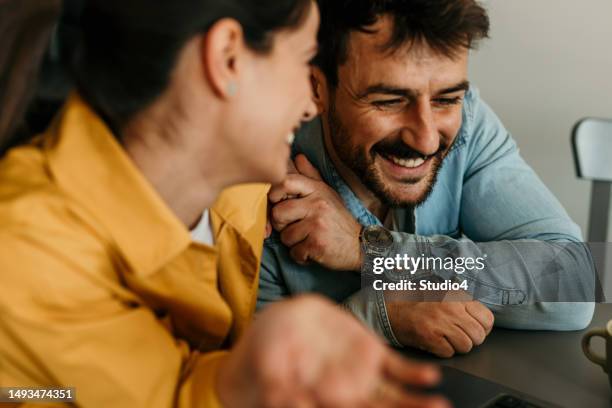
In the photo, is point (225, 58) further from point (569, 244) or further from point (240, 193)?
point (569, 244)

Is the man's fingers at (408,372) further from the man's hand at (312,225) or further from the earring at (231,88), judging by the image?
the man's hand at (312,225)

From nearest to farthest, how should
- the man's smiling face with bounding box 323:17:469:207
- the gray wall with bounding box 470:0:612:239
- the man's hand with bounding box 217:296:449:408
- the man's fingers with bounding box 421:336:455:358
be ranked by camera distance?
1. the man's hand with bounding box 217:296:449:408
2. the man's fingers with bounding box 421:336:455:358
3. the man's smiling face with bounding box 323:17:469:207
4. the gray wall with bounding box 470:0:612:239

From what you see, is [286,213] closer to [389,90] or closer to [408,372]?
[389,90]

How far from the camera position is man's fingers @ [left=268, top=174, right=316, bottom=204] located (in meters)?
0.84

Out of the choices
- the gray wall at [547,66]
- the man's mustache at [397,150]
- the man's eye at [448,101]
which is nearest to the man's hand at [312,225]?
the man's mustache at [397,150]

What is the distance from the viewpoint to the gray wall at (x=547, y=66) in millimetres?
1085

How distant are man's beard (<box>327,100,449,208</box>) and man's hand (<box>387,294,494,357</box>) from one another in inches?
7.7

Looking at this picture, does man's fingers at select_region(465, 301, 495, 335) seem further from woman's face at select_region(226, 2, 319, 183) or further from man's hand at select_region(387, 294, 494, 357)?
woman's face at select_region(226, 2, 319, 183)

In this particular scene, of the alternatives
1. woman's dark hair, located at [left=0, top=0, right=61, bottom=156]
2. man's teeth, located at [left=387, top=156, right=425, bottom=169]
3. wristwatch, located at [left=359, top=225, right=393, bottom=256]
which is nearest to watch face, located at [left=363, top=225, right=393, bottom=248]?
wristwatch, located at [left=359, top=225, right=393, bottom=256]

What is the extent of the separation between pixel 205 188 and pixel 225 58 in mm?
137

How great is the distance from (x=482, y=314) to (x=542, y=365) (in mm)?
96

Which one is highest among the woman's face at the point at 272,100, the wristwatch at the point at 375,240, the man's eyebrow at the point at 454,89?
the woman's face at the point at 272,100

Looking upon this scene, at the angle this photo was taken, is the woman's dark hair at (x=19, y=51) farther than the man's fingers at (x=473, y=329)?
No

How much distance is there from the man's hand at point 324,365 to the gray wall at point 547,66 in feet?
2.82
